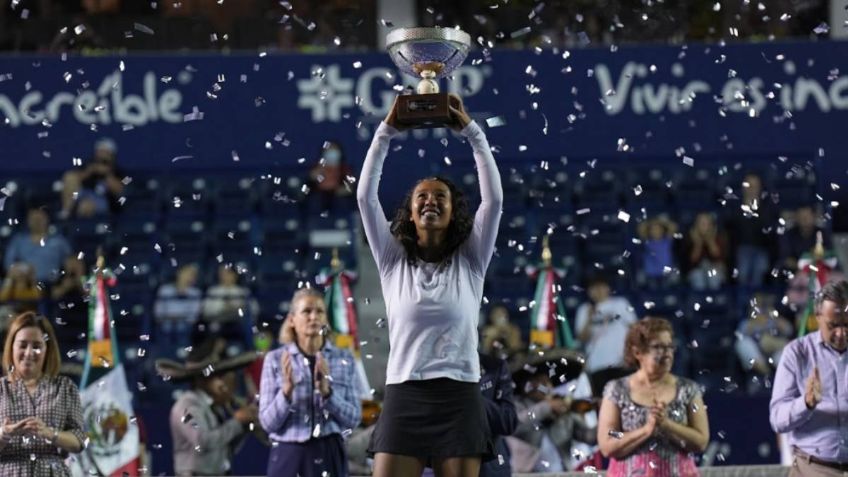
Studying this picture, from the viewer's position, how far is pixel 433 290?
144 inches

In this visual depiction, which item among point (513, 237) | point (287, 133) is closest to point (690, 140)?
point (513, 237)

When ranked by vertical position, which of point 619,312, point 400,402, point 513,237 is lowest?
point 400,402

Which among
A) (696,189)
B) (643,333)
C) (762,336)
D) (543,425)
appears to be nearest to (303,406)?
(643,333)

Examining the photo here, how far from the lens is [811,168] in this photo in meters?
9.09

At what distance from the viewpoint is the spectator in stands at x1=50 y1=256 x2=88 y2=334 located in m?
8.60

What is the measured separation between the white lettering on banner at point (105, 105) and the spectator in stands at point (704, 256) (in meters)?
3.14

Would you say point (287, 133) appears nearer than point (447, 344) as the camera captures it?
No

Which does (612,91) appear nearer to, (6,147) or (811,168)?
(811,168)

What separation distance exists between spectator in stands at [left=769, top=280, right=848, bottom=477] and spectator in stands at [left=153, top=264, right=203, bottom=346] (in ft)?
14.3

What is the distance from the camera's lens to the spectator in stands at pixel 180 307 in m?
8.50

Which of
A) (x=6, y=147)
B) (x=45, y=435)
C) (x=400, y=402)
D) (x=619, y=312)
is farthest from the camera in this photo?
(x=6, y=147)

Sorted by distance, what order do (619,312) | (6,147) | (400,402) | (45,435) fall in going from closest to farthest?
(400,402) < (45,435) < (619,312) < (6,147)

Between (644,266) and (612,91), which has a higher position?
(612,91)

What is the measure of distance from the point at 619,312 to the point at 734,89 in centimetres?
168
